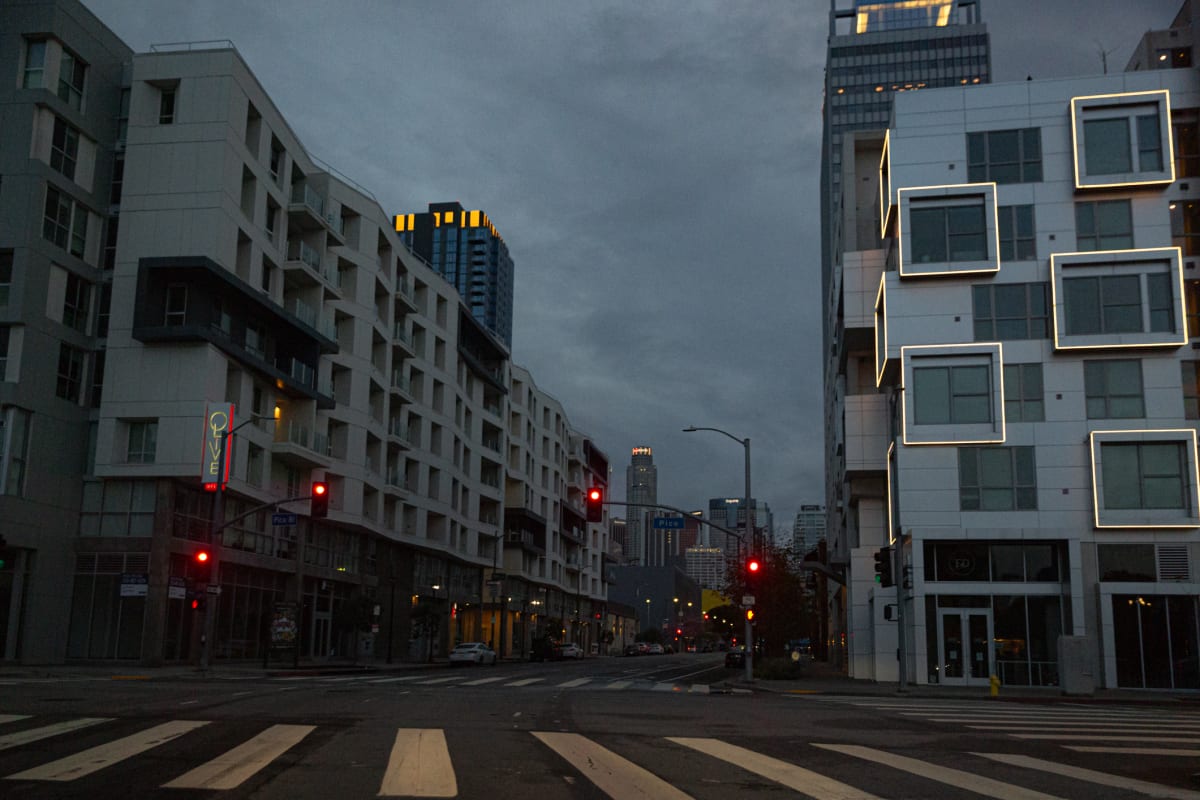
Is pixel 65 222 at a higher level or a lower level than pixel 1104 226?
higher

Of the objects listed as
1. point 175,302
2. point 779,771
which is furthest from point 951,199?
point 779,771

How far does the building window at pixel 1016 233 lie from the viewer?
3972 cm

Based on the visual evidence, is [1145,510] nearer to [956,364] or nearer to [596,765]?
[956,364]

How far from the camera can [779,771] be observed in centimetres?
1109

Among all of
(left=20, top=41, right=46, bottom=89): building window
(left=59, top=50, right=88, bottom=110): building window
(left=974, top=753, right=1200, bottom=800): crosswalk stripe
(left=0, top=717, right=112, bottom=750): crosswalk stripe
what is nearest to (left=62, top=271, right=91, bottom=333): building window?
(left=59, top=50, right=88, bottom=110): building window

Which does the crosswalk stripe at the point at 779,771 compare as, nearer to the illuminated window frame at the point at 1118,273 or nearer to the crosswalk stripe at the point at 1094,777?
the crosswalk stripe at the point at 1094,777

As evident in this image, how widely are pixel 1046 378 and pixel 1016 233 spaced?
576 centimetres

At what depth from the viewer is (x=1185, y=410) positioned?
37.8 metres

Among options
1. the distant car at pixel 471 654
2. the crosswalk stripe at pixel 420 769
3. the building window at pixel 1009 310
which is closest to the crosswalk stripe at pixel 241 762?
the crosswalk stripe at pixel 420 769

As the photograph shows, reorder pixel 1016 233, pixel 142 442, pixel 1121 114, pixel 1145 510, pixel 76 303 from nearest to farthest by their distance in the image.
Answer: pixel 1145 510 → pixel 1121 114 → pixel 1016 233 → pixel 142 442 → pixel 76 303

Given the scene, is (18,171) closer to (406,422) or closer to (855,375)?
(406,422)

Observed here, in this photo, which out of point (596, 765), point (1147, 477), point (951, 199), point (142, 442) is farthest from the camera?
point (142, 442)

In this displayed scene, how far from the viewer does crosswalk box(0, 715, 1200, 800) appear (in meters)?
9.49

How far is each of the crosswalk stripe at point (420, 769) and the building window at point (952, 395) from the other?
2972cm
